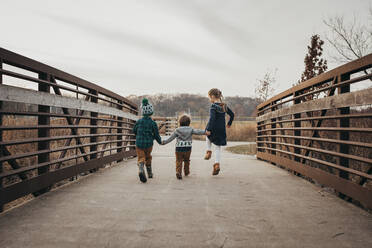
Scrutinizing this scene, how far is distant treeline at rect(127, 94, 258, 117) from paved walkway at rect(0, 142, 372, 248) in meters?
76.9

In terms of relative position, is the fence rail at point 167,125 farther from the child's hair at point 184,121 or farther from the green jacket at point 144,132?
the green jacket at point 144,132

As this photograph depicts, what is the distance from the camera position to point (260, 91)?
50.0 ft

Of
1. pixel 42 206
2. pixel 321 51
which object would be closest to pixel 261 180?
pixel 42 206

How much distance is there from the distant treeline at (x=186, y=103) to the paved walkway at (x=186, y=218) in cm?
7695

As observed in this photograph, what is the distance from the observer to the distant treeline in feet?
274

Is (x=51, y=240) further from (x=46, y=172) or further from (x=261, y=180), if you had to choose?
(x=261, y=180)

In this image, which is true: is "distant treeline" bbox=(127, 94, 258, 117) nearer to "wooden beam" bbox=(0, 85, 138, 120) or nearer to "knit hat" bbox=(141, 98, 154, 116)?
"knit hat" bbox=(141, 98, 154, 116)

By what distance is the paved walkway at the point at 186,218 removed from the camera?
1.96 metres

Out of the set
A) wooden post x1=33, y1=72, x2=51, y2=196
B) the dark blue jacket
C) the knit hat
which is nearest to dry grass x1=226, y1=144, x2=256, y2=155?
the dark blue jacket

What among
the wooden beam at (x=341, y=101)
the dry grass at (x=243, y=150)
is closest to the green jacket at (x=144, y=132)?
the wooden beam at (x=341, y=101)

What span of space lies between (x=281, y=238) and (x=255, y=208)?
71 centimetres

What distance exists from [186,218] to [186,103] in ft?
301

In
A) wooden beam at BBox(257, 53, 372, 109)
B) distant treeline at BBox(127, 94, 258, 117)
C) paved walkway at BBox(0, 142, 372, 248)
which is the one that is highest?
distant treeline at BBox(127, 94, 258, 117)

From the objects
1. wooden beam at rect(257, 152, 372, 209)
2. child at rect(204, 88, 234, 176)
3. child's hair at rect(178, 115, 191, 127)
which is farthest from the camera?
child at rect(204, 88, 234, 176)
